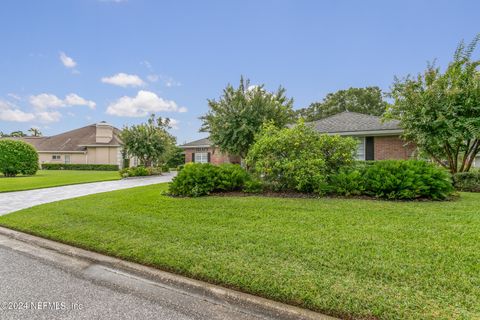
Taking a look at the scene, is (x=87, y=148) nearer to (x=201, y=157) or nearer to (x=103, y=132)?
(x=103, y=132)

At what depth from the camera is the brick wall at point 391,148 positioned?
13.5 meters

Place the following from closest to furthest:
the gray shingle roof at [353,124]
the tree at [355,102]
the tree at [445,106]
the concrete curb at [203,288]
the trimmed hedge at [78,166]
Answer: the concrete curb at [203,288] → the tree at [445,106] → the gray shingle roof at [353,124] → the trimmed hedge at [78,166] → the tree at [355,102]

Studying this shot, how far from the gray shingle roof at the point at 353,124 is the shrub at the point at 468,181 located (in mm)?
4758

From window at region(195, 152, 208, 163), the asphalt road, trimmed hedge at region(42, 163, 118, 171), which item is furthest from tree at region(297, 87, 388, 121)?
the asphalt road

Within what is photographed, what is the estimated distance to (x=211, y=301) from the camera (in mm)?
2711

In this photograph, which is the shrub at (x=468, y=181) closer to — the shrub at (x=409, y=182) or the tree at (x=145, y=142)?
the shrub at (x=409, y=182)

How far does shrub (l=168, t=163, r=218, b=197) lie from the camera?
23.9ft

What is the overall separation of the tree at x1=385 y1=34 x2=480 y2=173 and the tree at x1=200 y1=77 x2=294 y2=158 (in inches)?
183

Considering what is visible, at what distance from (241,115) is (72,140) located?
31.9 metres

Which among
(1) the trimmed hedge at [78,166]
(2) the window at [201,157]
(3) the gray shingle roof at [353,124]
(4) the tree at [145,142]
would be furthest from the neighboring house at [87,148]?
(3) the gray shingle roof at [353,124]

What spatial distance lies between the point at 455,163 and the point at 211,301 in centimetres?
1128

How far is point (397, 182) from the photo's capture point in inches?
244

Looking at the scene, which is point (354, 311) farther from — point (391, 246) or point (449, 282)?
point (391, 246)

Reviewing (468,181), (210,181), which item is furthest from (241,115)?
(468,181)
